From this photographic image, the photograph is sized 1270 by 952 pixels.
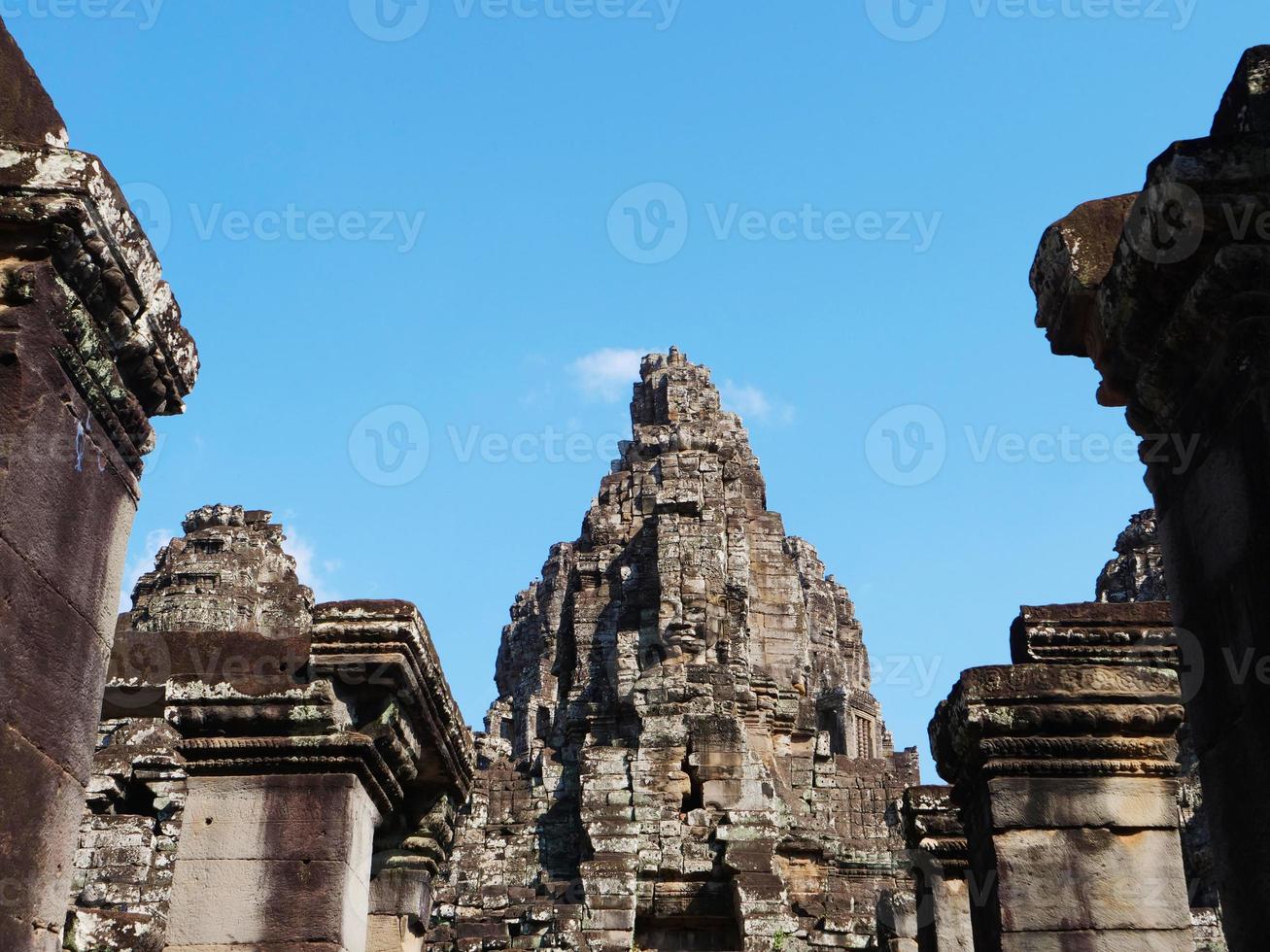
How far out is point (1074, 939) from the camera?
8.08 meters

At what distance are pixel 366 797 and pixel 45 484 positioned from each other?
408 cm

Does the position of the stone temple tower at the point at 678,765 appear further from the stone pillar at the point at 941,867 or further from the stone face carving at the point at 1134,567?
the stone pillar at the point at 941,867

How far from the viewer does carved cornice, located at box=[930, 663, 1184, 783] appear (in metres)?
8.34

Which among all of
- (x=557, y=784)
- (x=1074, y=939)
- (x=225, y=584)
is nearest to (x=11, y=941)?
(x=1074, y=939)

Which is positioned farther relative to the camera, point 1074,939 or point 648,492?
point 648,492

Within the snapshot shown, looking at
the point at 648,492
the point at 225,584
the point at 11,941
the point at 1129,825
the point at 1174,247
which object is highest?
the point at 648,492

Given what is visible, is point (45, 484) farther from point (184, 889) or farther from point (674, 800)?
point (674, 800)

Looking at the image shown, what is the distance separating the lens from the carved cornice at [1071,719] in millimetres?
8336

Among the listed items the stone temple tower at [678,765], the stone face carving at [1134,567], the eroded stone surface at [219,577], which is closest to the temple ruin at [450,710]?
the stone temple tower at [678,765]

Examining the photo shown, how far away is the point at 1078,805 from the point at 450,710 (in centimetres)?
343

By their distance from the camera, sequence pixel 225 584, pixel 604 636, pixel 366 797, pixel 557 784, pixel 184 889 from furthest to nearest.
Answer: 1. pixel 604 636
2. pixel 557 784
3. pixel 225 584
4. pixel 366 797
5. pixel 184 889

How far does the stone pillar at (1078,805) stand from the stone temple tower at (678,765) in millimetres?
9620

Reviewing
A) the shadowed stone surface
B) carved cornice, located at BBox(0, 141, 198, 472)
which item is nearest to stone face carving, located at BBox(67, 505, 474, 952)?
carved cornice, located at BBox(0, 141, 198, 472)

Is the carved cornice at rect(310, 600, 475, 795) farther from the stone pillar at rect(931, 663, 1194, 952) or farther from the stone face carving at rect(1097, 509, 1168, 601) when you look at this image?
the stone face carving at rect(1097, 509, 1168, 601)
